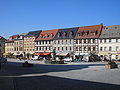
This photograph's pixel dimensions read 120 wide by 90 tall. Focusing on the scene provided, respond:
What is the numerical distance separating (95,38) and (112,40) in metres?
5.63

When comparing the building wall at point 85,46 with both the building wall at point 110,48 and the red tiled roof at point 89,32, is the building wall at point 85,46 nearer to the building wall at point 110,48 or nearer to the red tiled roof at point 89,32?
the red tiled roof at point 89,32

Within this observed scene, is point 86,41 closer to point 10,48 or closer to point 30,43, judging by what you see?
point 30,43

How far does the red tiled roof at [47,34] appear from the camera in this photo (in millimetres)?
71581

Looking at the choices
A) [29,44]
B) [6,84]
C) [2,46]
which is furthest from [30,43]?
[6,84]

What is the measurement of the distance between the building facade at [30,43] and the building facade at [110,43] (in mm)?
31350

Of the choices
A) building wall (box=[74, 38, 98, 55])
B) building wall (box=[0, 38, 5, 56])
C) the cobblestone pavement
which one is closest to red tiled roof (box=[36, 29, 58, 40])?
building wall (box=[74, 38, 98, 55])

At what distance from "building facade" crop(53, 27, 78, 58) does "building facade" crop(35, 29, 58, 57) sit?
2.60 m

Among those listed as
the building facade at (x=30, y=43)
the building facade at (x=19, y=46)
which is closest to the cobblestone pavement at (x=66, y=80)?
the building facade at (x=30, y=43)

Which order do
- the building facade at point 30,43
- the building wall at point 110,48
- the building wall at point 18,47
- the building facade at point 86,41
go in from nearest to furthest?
the building wall at point 110,48, the building facade at point 86,41, the building facade at point 30,43, the building wall at point 18,47

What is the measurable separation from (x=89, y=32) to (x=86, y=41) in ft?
11.5

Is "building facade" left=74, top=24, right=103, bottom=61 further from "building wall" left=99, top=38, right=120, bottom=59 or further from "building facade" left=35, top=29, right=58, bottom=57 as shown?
"building facade" left=35, top=29, right=58, bottom=57

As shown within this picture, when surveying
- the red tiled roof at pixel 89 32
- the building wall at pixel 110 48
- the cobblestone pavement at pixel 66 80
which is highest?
the red tiled roof at pixel 89 32

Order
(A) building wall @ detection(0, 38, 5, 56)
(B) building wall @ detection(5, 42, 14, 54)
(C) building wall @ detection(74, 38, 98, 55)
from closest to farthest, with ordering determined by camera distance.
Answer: (C) building wall @ detection(74, 38, 98, 55)
(B) building wall @ detection(5, 42, 14, 54)
(A) building wall @ detection(0, 38, 5, 56)

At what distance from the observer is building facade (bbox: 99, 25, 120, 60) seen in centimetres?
5375
